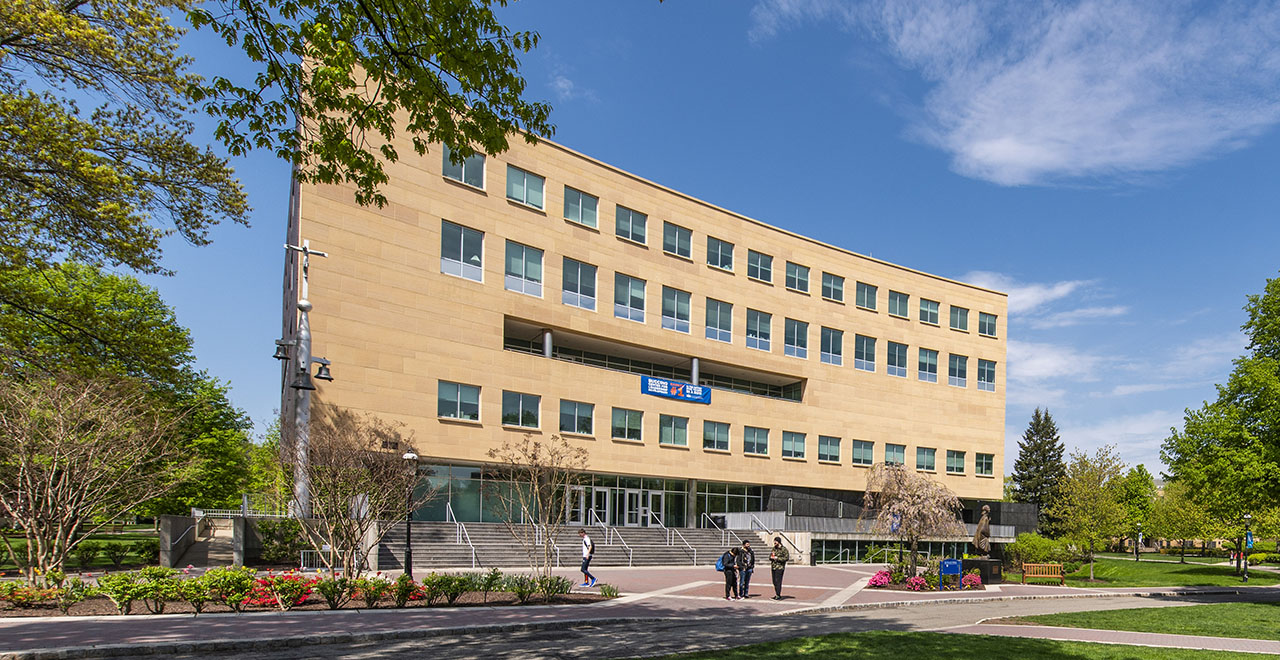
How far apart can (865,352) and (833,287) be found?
500 cm

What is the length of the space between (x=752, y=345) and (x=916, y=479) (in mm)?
22665

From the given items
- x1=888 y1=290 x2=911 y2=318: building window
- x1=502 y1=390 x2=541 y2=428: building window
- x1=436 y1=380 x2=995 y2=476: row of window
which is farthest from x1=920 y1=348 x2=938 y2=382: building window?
x1=502 y1=390 x2=541 y2=428: building window

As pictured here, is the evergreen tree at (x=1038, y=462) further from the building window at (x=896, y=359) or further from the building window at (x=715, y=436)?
the building window at (x=715, y=436)

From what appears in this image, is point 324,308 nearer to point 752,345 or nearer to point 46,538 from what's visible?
point 46,538

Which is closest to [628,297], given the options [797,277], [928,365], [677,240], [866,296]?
[677,240]

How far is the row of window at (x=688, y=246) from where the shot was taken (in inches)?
1609

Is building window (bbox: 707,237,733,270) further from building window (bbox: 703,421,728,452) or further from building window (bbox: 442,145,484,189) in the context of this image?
building window (bbox: 442,145,484,189)

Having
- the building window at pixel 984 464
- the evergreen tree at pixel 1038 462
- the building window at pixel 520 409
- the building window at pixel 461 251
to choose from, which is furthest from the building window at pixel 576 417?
the evergreen tree at pixel 1038 462

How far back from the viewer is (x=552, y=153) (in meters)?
42.6

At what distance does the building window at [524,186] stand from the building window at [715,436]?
15648 millimetres

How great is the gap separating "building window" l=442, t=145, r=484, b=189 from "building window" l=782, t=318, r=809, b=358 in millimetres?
21562

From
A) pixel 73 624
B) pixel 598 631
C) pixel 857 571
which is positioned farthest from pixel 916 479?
pixel 73 624

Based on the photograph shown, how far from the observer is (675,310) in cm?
4672

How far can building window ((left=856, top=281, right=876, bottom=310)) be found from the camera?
56.1 metres
